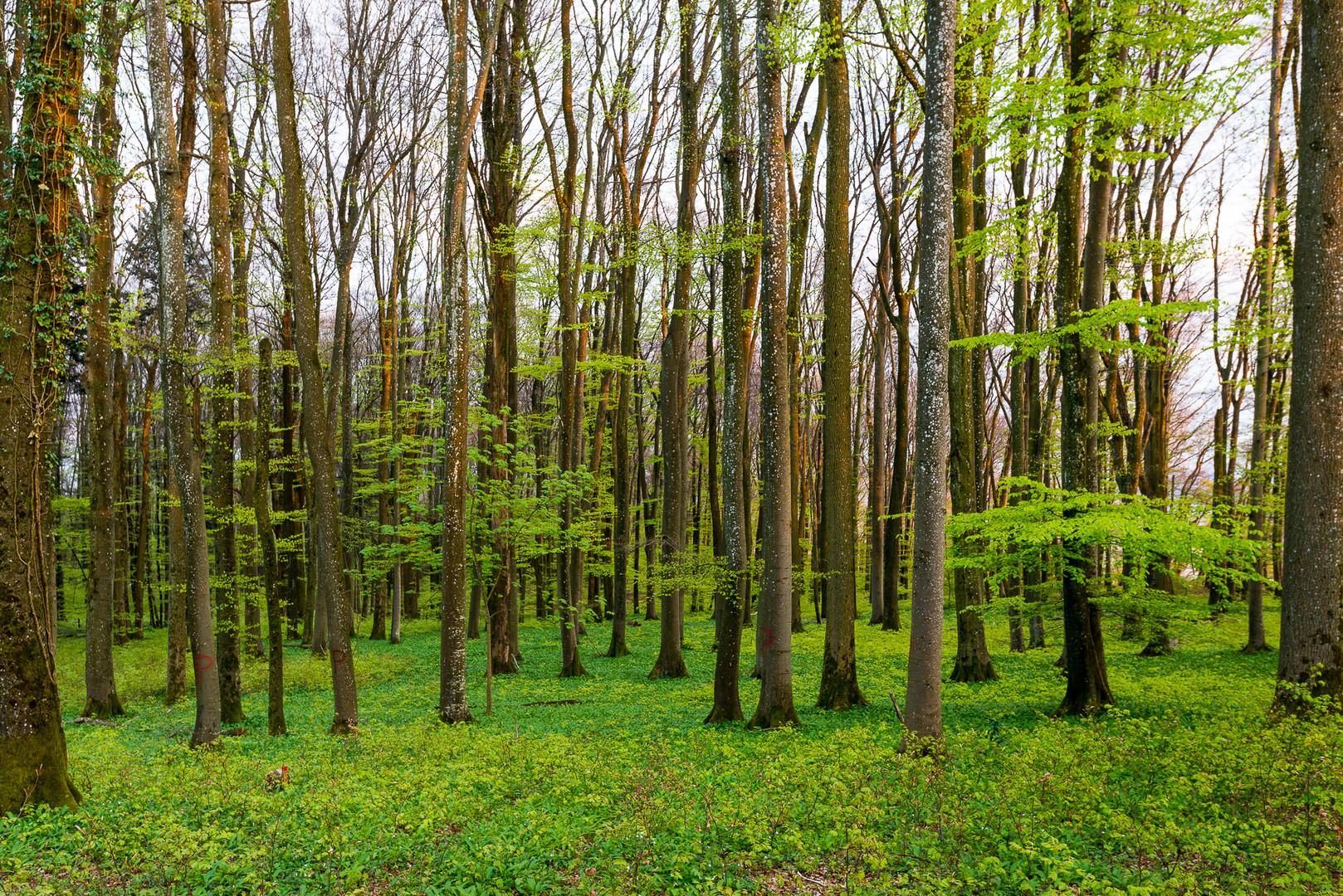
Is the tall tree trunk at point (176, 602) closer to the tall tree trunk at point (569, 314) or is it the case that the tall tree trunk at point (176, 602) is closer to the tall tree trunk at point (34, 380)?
the tall tree trunk at point (34, 380)

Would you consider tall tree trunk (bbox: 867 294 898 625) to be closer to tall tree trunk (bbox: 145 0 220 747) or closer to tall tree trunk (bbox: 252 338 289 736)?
tall tree trunk (bbox: 252 338 289 736)

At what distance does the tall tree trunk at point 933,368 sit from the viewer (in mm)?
6637

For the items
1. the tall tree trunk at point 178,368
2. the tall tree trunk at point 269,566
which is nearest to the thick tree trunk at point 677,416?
the tall tree trunk at point 269,566

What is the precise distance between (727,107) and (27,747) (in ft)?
33.1

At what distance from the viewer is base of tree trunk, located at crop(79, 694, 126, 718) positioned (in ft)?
39.7

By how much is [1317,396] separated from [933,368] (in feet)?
12.0

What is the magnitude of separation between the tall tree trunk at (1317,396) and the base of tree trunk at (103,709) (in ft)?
55.1

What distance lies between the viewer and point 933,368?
22.4 feet

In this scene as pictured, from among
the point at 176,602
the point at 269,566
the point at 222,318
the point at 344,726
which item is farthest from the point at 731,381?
the point at 176,602

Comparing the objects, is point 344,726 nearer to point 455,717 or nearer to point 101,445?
point 455,717

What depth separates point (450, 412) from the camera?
10.4m

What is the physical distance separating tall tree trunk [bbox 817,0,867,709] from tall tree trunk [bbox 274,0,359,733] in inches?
266

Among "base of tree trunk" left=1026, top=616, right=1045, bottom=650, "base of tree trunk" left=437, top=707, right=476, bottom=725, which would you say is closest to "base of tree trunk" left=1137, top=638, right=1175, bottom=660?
"base of tree trunk" left=1026, top=616, right=1045, bottom=650

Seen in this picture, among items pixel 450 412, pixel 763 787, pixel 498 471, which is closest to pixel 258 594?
pixel 498 471
